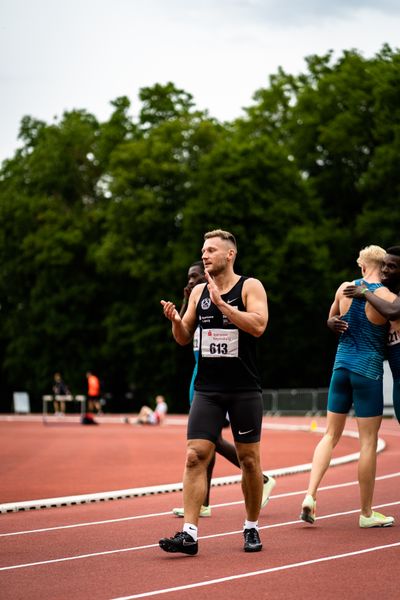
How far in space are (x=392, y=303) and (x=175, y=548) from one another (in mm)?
2717

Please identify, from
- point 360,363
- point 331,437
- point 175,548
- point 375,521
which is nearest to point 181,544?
point 175,548

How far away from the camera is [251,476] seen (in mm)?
8789

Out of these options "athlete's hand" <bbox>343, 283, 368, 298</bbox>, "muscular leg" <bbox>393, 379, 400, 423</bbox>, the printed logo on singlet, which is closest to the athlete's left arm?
the printed logo on singlet

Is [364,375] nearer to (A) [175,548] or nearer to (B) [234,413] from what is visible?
(B) [234,413]

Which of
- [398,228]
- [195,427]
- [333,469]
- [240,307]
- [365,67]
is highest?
[365,67]

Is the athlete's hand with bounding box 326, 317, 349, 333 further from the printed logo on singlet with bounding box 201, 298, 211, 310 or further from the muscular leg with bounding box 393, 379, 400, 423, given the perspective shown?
the printed logo on singlet with bounding box 201, 298, 211, 310

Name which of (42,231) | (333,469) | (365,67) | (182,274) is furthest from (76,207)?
(333,469)

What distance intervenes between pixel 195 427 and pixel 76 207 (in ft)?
172

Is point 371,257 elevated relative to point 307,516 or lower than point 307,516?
elevated

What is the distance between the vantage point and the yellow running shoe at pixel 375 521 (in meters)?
9.84

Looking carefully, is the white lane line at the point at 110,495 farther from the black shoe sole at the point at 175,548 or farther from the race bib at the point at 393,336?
the race bib at the point at 393,336

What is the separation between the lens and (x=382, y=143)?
51.9 m

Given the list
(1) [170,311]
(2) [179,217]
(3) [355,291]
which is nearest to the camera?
(1) [170,311]

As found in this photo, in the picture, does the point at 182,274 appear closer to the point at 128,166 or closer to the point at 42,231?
the point at 128,166
